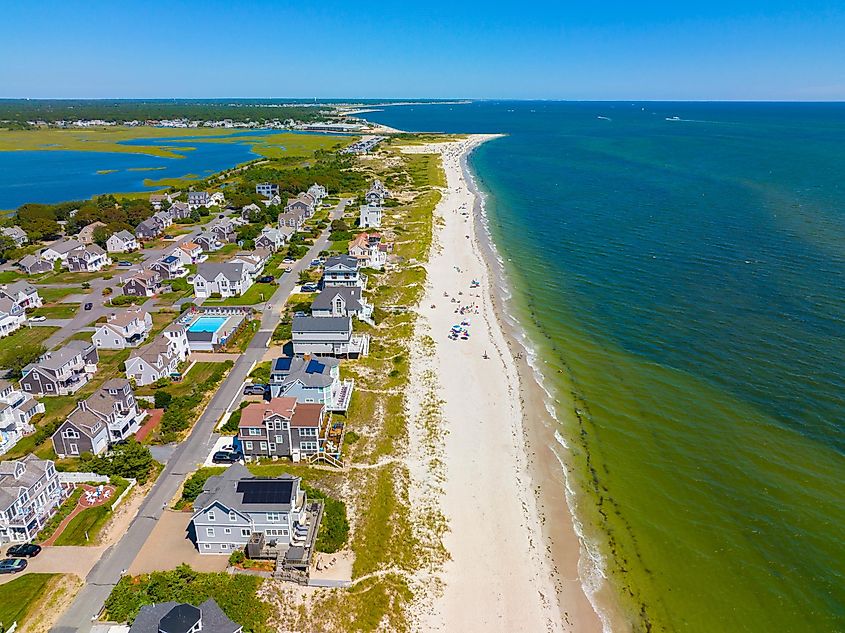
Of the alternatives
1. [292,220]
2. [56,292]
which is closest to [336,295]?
[56,292]

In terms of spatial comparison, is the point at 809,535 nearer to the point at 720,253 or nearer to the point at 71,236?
the point at 720,253

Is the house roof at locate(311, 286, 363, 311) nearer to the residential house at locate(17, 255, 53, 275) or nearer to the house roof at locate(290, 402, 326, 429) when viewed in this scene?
the house roof at locate(290, 402, 326, 429)

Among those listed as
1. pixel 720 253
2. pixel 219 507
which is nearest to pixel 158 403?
pixel 219 507

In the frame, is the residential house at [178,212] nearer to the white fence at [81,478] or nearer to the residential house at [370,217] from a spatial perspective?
the residential house at [370,217]

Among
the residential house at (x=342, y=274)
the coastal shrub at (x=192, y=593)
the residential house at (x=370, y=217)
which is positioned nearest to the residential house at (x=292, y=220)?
the residential house at (x=370, y=217)

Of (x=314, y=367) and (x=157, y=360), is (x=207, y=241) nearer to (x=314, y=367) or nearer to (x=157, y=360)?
(x=157, y=360)
